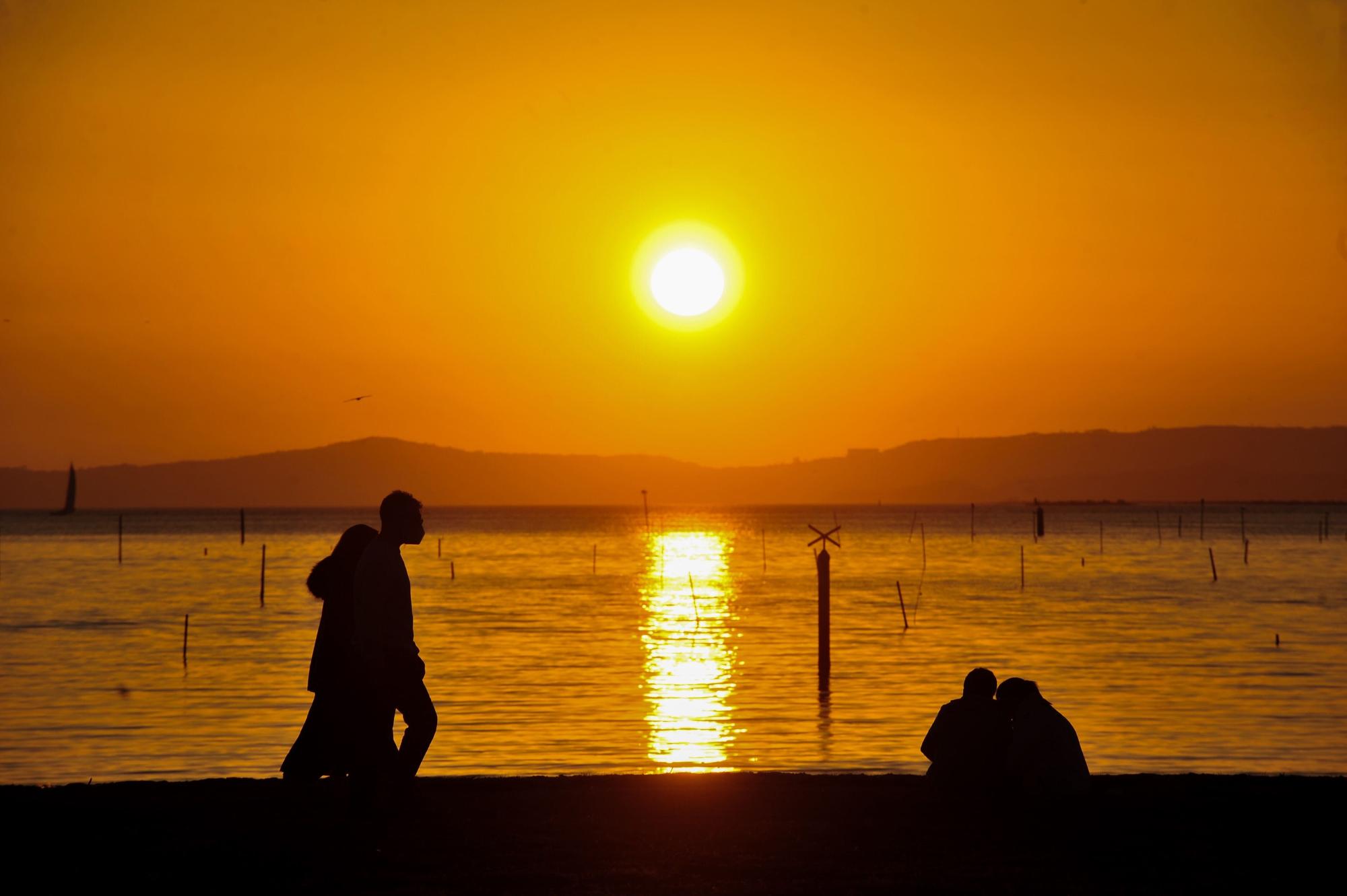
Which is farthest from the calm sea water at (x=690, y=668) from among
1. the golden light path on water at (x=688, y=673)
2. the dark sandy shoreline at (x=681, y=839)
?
the dark sandy shoreline at (x=681, y=839)

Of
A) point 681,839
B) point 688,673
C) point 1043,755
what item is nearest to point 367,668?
point 681,839

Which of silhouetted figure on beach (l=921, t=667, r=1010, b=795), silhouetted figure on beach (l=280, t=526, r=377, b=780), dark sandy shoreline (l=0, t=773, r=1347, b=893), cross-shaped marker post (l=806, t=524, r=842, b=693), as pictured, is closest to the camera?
dark sandy shoreline (l=0, t=773, r=1347, b=893)

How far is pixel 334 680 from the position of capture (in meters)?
11.3

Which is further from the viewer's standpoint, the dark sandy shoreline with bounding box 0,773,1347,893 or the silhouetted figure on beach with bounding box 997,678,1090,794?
the silhouetted figure on beach with bounding box 997,678,1090,794

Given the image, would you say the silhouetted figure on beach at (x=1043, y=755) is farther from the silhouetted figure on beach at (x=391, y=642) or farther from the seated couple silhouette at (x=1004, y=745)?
the silhouetted figure on beach at (x=391, y=642)

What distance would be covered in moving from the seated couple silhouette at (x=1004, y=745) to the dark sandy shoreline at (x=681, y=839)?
251mm

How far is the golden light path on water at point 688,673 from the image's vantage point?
24.4 metres

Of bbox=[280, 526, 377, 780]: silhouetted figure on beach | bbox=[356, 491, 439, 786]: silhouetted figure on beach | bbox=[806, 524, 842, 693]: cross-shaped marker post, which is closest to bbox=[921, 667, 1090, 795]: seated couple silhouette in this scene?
bbox=[356, 491, 439, 786]: silhouetted figure on beach

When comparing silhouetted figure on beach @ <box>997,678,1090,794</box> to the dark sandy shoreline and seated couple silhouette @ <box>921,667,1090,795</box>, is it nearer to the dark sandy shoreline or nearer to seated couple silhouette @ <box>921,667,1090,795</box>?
seated couple silhouette @ <box>921,667,1090,795</box>

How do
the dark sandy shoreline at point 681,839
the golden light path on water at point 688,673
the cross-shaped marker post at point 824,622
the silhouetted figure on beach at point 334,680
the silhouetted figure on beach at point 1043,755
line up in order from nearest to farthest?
the dark sandy shoreline at point 681,839
the silhouetted figure on beach at point 334,680
the silhouetted figure on beach at point 1043,755
the golden light path on water at point 688,673
the cross-shaped marker post at point 824,622

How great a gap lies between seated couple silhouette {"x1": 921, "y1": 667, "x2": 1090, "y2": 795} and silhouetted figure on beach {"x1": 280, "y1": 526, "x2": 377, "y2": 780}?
15.1 feet

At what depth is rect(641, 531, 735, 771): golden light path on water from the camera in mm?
24391

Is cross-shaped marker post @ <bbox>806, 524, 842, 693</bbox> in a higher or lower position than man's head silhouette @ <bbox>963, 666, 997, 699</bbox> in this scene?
lower

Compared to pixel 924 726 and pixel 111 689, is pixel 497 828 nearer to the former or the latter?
pixel 924 726
